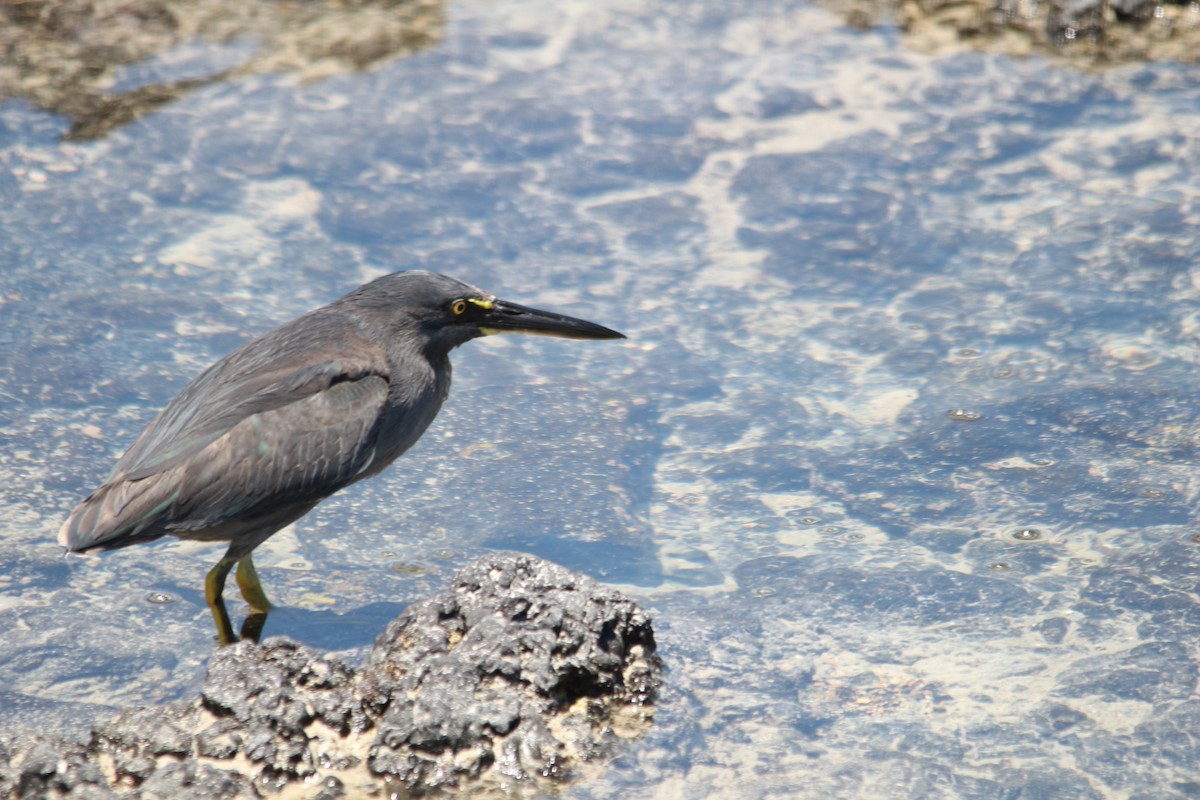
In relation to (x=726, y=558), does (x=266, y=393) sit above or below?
above

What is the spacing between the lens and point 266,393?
482cm

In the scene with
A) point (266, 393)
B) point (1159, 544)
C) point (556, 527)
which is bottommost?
point (556, 527)

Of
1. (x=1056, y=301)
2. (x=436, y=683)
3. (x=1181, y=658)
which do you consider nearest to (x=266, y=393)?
(x=436, y=683)

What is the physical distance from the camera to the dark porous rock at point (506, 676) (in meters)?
3.75

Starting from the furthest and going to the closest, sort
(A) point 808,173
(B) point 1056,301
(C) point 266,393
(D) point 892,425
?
1. (A) point 808,173
2. (B) point 1056,301
3. (D) point 892,425
4. (C) point 266,393

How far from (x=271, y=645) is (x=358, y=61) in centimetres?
607

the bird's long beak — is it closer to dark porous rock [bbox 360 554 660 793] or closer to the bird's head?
the bird's head

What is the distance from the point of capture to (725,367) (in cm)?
645

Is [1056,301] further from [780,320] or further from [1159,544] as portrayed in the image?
[1159,544]

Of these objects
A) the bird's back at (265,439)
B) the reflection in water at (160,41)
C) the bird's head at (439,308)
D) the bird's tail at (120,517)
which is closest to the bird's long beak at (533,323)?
the bird's head at (439,308)

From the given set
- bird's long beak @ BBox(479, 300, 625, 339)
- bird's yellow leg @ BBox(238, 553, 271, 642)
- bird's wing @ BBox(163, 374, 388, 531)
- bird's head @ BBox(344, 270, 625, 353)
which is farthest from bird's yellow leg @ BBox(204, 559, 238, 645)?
bird's long beak @ BBox(479, 300, 625, 339)

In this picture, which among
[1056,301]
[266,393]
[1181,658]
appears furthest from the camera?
[1056,301]

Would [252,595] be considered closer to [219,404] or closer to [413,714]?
[219,404]

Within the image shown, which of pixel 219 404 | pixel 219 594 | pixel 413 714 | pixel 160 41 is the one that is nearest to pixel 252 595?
pixel 219 594
